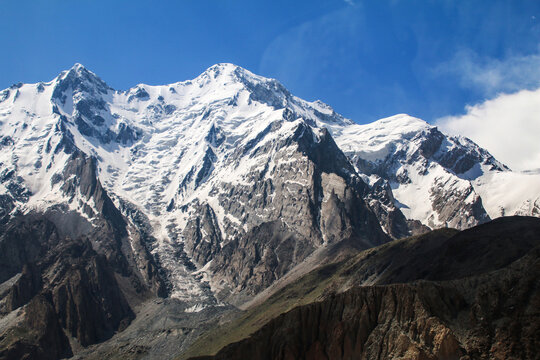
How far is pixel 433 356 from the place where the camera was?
292 feet

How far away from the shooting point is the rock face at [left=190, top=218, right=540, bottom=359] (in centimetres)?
8581

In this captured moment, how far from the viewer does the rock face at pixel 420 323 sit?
282 feet

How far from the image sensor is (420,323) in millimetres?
96000

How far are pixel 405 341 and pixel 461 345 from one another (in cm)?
1018

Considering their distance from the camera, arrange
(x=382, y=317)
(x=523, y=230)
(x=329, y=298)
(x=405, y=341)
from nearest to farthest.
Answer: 1. (x=405, y=341)
2. (x=382, y=317)
3. (x=329, y=298)
4. (x=523, y=230)

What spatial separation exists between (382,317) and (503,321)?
2495cm

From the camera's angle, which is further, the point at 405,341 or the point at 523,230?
the point at 523,230

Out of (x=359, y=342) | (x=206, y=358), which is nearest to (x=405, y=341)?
(x=359, y=342)

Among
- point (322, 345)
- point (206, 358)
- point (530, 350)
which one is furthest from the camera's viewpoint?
point (206, 358)

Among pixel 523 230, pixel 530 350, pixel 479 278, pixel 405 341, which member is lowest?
pixel 530 350

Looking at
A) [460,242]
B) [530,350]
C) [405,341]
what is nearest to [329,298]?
[405,341]

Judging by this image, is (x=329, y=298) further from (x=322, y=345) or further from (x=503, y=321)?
(x=503, y=321)

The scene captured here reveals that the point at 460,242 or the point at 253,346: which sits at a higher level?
the point at 460,242

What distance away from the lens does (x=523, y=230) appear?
167m
